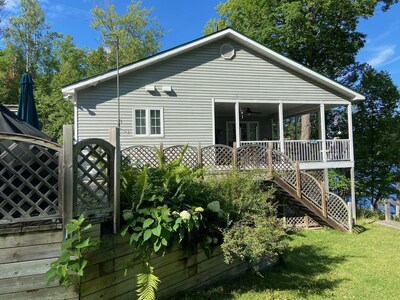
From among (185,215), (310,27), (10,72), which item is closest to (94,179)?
(185,215)

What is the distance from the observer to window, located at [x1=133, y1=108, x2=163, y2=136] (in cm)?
1138

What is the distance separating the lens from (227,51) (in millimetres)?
12617

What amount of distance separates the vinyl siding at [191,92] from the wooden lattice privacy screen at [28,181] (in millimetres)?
7707

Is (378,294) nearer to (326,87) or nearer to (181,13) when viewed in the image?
(326,87)

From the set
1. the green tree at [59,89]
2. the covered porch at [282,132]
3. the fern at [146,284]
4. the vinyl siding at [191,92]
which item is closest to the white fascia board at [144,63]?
the vinyl siding at [191,92]

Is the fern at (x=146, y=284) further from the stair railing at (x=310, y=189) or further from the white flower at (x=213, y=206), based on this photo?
the stair railing at (x=310, y=189)

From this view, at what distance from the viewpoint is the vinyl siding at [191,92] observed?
1100 centimetres

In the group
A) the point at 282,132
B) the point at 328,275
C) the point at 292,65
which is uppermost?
the point at 292,65

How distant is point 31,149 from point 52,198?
58 cm

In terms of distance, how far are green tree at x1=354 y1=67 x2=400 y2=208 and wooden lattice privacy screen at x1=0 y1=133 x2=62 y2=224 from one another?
21.0 meters

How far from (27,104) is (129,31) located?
91.4ft

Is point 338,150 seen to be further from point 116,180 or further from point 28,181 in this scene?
point 28,181

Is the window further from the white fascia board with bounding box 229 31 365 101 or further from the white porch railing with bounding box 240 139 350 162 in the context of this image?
the white fascia board with bounding box 229 31 365 101

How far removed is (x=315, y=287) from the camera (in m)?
5.13
